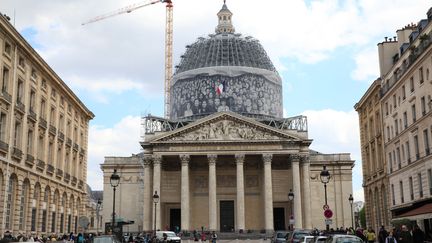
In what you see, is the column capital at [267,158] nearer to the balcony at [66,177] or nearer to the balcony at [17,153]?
the balcony at [66,177]

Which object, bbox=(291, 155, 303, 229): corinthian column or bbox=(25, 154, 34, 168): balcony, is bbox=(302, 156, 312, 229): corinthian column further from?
bbox=(25, 154, 34, 168): balcony

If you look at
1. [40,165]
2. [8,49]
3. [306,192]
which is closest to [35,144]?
[40,165]

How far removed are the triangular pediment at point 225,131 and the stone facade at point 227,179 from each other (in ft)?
0.37

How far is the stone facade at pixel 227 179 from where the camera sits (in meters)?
60.6

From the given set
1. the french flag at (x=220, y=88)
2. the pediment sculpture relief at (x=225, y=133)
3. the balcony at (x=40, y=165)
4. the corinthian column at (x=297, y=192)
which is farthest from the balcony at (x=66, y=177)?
the french flag at (x=220, y=88)

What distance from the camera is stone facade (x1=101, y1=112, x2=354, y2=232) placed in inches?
2386

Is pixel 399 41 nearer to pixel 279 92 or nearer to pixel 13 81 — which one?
pixel 13 81

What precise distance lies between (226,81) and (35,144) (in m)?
42.4

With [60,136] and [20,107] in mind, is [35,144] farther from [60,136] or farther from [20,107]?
[60,136]

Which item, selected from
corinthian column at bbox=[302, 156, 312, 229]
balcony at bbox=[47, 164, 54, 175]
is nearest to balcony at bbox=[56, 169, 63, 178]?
balcony at bbox=[47, 164, 54, 175]

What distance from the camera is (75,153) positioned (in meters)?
47.6

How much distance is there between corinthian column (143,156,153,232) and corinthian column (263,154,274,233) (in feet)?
42.8

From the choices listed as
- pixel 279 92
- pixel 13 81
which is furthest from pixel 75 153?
pixel 279 92

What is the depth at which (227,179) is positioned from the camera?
66.6 m
